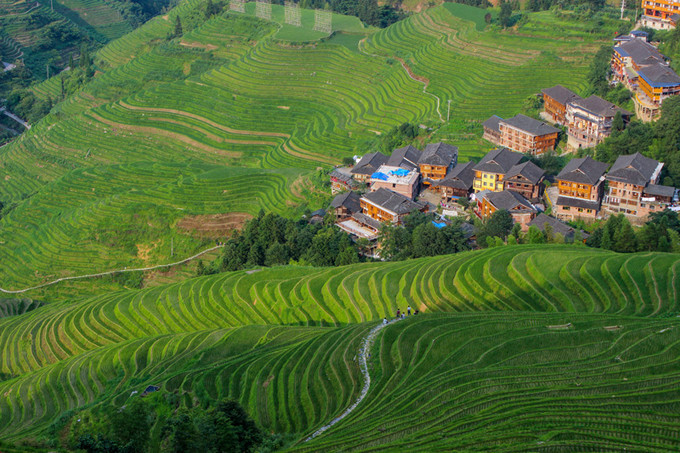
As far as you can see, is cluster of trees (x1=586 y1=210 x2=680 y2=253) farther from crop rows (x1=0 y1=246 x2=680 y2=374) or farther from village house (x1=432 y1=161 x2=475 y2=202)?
village house (x1=432 y1=161 x2=475 y2=202)

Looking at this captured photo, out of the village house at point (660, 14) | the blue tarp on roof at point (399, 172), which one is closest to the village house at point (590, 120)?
the blue tarp on roof at point (399, 172)

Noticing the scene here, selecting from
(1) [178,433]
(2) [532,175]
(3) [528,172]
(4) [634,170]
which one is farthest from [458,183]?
(1) [178,433]

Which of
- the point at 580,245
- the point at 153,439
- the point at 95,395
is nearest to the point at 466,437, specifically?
the point at 153,439

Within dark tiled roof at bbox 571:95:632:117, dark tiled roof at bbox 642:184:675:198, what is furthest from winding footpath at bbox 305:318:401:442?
dark tiled roof at bbox 571:95:632:117

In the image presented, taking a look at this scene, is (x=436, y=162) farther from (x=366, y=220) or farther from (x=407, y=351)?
(x=407, y=351)

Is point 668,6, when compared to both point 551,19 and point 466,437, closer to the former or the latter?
point 551,19

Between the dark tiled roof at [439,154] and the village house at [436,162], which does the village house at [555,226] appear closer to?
the village house at [436,162]
